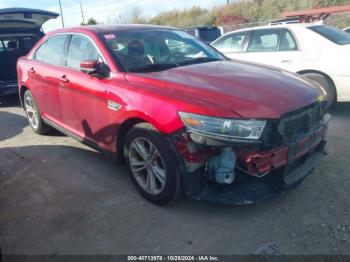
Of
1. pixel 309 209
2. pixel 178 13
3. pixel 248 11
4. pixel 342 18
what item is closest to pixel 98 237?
pixel 309 209

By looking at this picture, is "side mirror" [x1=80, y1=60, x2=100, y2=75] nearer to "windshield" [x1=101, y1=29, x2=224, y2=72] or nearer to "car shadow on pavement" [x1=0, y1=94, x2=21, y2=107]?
"windshield" [x1=101, y1=29, x2=224, y2=72]

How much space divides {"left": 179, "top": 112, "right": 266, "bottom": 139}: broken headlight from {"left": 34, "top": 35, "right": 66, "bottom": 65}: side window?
261 cm

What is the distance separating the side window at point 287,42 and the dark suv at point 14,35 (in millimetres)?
5139

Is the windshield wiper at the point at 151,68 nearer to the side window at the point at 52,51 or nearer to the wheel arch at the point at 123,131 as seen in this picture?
the wheel arch at the point at 123,131

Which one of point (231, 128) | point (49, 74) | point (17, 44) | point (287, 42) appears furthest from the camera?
point (17, 44)

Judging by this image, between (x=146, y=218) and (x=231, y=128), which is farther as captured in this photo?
(x=146, y=218)

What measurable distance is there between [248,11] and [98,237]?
34.4m

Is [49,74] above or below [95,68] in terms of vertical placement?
below

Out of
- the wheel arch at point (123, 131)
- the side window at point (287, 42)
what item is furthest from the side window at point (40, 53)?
the side window at point (287, 42)

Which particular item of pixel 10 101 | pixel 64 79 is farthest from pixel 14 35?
pixel 64 79

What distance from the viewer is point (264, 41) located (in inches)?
265

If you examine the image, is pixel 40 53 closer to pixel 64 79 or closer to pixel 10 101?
pixel 64 79

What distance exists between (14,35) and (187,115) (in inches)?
270

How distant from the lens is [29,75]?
535cm
